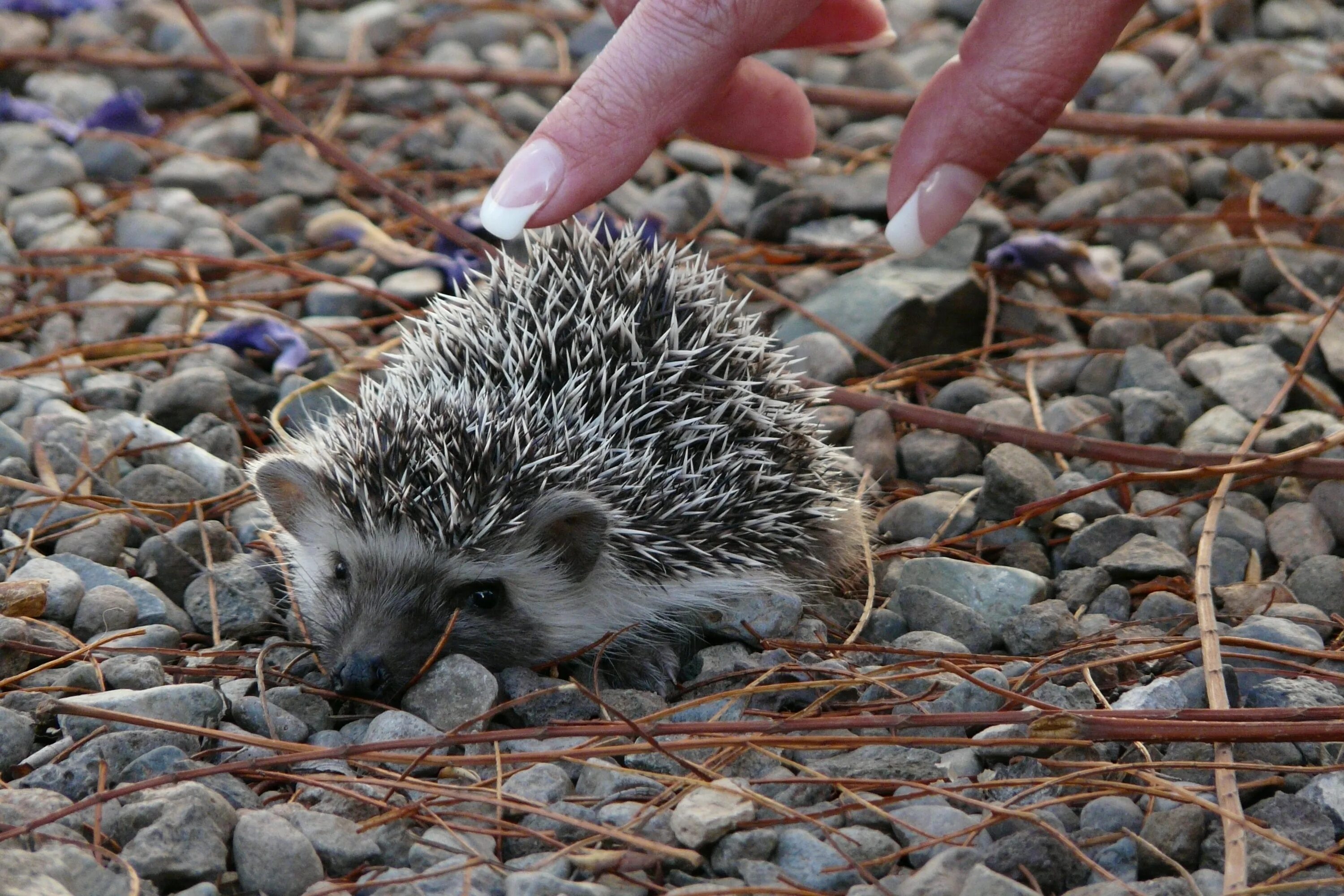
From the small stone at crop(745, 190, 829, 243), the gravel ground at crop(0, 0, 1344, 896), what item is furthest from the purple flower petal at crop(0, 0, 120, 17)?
the small stone at crop(745, 190, 829, 243)

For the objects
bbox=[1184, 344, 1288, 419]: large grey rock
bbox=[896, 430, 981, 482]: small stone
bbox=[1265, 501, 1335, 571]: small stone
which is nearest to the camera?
bbox=[1265, 501, 1335, 571]: small stone

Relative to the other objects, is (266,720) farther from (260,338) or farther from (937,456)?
(937,456)

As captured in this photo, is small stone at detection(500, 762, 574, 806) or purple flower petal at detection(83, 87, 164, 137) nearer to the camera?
small stone at detection(500, 762, 574, 806)

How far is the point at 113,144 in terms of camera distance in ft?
19.4

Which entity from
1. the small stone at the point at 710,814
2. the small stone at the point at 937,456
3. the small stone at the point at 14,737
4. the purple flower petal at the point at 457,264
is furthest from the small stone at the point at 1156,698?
the purple flower petal at the point at 457,264

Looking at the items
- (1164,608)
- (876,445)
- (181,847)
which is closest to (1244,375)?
(876,445)

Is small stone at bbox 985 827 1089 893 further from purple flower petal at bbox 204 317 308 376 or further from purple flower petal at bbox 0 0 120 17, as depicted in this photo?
purple flower petal at bbox 0 0 120 17

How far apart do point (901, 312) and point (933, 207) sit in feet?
5.99

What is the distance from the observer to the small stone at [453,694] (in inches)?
116

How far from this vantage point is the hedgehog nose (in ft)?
9.86

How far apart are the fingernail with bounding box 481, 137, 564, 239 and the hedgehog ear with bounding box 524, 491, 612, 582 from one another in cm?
66

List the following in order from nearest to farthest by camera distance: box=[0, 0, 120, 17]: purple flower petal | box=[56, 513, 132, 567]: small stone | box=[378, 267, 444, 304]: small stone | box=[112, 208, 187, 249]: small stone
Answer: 1. box=[56, 513, 132, 567]: small stone
2. box=[378, 267, 444, 304]: small stone
3. box=[112, 208, 187, 249]: small stone
4. box=[0, 0, 120, 17]: purple flower petal

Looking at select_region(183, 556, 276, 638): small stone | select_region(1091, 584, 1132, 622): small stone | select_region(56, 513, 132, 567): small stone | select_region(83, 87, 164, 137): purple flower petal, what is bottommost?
select_region(1091, 584, 1132, 622): small stone

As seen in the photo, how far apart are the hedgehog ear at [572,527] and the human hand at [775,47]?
67 cm
